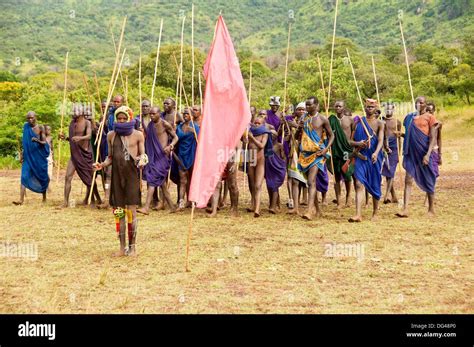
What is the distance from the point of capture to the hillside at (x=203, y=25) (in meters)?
69.7

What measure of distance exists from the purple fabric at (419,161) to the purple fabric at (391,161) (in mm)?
1290

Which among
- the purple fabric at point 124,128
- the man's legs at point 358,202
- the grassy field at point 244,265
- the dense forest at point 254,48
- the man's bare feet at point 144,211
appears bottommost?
the grassy field at point 244,265

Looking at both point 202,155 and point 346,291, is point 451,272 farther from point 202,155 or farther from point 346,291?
point 202,155

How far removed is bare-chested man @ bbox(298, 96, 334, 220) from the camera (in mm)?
11633

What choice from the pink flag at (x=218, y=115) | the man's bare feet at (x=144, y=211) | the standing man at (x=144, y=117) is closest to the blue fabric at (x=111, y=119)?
the standing man at (x=144, y=117)

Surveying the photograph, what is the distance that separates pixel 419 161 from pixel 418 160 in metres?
0.02

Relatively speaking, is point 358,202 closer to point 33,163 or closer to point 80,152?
point 80,152

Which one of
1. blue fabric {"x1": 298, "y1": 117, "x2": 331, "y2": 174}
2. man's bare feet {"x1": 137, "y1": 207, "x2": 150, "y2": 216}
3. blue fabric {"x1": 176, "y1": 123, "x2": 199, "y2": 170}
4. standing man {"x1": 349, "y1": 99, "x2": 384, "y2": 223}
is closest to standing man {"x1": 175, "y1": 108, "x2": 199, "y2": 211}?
blue fabric {"x1": 176, "y1": 123, "x2": 199, "y2": 170}

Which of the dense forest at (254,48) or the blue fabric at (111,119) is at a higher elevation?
the dense forest at (254,48)

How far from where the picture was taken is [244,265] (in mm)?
8523

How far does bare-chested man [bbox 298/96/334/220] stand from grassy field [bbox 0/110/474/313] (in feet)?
2.05

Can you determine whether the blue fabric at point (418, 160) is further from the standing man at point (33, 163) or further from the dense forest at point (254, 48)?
the dense forest at point (254, 48)

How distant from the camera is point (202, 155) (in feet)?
28.4

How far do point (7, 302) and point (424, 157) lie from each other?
25.0 ft
